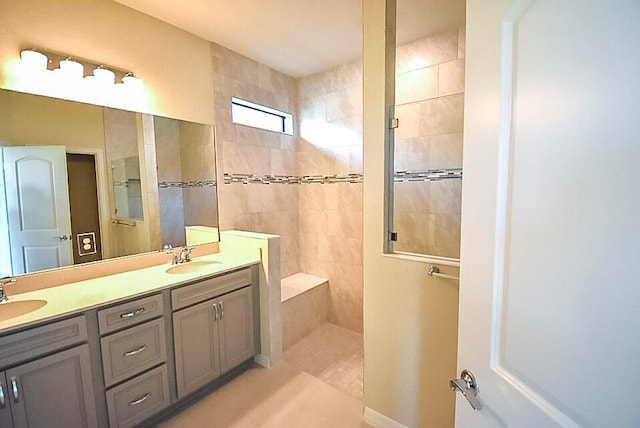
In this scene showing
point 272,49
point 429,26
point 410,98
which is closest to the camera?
point 429,26

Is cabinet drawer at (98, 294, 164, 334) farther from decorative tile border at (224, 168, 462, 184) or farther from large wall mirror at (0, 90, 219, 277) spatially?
decorative tile border at (224, 168, 462, 184)

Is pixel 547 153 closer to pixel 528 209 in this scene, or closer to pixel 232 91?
pixel 528 209

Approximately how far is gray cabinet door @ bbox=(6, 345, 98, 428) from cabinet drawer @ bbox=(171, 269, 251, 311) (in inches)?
19.3

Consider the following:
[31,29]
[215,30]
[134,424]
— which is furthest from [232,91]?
[134,424]

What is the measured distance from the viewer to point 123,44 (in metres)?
2.02

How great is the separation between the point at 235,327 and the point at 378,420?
1154 millimetres

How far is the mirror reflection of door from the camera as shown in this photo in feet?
6.02

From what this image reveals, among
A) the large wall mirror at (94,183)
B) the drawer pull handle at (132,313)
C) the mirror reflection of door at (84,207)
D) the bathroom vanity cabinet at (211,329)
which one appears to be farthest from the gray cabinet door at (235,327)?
the mirror reflection of door at (84,207)

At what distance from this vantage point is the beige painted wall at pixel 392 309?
1.44 metres

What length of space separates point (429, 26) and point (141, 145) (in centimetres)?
244

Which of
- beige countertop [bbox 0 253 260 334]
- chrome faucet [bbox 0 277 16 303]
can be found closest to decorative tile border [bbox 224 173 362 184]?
beige countertop [bbox 0 253 260 334]

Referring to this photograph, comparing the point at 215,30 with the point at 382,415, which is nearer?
the point at 382,415

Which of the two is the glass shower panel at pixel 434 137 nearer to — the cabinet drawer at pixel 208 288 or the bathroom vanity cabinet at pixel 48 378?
the cabinet drawer at pixel 208 288

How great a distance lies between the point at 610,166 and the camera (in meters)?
0.41
